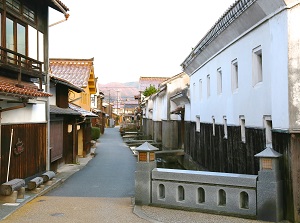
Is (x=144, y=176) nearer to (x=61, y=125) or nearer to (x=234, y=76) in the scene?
(x=234, y=76)

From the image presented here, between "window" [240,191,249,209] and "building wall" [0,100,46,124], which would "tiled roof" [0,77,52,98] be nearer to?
"building wall" [0,100,46,124]

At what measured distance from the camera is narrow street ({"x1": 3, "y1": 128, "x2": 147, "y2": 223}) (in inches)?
388

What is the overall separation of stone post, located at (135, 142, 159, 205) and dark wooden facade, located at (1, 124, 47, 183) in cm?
474

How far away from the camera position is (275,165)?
29.6 feet

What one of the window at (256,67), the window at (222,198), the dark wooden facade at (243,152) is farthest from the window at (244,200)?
the window at (256,67)

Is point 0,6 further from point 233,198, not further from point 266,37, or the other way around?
point 233,198

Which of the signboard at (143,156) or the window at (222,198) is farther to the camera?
the signboard at (143,156)

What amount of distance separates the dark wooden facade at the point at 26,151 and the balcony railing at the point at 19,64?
1.85 m

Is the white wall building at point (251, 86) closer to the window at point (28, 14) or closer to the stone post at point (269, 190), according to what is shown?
the stone post at point (269, 190)

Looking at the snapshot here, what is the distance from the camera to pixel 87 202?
473 inches

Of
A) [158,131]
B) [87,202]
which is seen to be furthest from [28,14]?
[158,131]

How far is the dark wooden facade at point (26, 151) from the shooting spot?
1252 centimetres

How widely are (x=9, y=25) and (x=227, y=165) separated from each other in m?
10.0

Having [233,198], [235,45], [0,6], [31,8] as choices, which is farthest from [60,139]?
[233,198]
